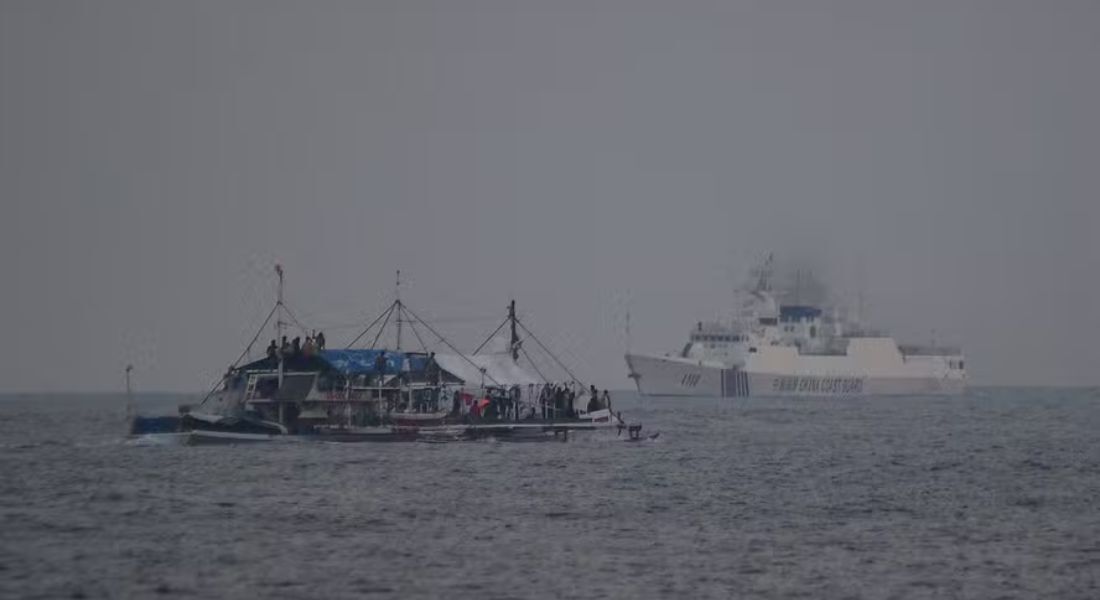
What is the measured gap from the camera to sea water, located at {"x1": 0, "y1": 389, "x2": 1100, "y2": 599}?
142ft

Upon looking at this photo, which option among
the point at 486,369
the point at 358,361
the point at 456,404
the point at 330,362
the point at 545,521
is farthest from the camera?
the point at 486,369

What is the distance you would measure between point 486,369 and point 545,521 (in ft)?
132

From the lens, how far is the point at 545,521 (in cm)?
5659

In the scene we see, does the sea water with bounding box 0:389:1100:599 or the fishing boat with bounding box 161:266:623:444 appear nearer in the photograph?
the sea water with bounding box 0:389:1100:599

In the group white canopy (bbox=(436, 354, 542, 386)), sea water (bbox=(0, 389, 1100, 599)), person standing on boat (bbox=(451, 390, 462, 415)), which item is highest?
white canopy (bbox=(436, 354, 542, 386))

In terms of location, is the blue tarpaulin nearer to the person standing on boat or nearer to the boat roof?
the boat roof

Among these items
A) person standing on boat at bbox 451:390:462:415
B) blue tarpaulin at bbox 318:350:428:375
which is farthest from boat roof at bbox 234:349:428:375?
person standing on boat at bbox 451:390:462:415

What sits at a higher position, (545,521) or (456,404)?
(456,404)

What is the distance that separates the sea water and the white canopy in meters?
3.32

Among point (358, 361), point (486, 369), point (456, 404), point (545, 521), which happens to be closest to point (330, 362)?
point (358, 361)

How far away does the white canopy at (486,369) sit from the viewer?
93750 mm

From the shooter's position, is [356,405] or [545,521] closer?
[545,521]

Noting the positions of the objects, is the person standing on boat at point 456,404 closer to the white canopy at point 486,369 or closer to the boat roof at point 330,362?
the white canopy at point 486,369

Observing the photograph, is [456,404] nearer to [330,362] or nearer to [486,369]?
[486,369]
